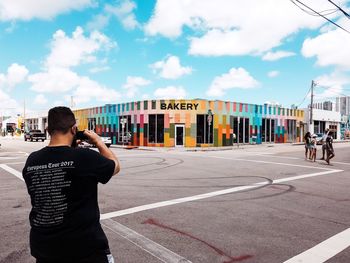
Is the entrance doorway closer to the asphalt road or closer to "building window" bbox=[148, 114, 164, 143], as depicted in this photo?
"building window" bbox=[148, 114, 164, 143]

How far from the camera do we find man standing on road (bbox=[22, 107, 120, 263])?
2.26 m

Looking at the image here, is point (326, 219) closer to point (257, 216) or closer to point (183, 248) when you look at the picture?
point (257, 216)

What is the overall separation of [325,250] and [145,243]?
256cm

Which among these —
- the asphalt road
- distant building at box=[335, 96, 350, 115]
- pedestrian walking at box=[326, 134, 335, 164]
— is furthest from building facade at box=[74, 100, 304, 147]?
distant building at box=[335, 96, 350, 115]

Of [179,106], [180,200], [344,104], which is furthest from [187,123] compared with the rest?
[344,104]

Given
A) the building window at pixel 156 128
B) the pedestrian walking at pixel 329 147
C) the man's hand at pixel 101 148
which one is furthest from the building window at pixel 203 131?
the man's hand at pixel 101 148

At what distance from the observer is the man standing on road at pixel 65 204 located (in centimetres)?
226

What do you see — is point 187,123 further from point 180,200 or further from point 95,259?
point 95,259

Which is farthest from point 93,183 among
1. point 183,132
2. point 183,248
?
point 183,132

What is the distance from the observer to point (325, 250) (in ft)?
15.8

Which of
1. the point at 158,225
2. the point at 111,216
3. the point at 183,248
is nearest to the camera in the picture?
the point at 183,248

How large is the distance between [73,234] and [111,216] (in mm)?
4300

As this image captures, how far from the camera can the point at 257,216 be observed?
6539mm

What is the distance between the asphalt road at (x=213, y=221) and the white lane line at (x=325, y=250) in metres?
0.01
